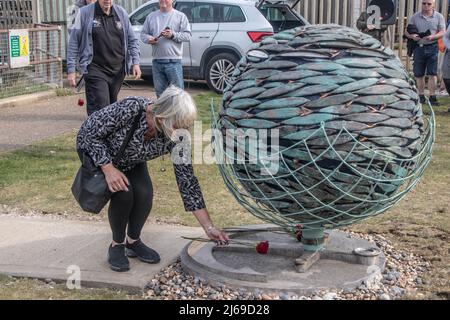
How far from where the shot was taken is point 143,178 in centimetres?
479

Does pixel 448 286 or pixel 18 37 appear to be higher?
pixel 18 37

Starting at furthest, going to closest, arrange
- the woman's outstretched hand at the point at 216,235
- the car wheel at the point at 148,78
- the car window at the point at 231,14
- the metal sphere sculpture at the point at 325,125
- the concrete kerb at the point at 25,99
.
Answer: the car wheel at the point at 148,78
the car window at the point at 231,14
the concrete kerb at the point at 25,99
the woman's outstretched hand at the point at 216,235
the metal sphere sculpture at the point at 325,125

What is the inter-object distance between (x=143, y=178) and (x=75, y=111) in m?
7.71

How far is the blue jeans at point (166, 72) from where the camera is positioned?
955 centimetres

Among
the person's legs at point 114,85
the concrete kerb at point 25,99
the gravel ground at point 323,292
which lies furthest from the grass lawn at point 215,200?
the concrete kerb at point 25,99

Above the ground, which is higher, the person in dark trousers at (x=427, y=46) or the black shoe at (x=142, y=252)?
the person in dark trousers at (x=427, y=46)

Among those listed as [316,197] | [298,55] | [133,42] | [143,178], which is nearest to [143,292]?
[143,178]

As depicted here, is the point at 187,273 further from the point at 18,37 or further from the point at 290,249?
the point at 18,37

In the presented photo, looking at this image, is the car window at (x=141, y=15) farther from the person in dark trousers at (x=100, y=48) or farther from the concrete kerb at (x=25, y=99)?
the person in dark trousers at (x=100, y=48)

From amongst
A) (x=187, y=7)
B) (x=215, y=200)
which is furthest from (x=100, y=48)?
(x=187, y=7)

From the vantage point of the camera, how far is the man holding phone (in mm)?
9492

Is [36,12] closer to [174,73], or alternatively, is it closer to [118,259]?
[174,73]

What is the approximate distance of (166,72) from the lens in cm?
959

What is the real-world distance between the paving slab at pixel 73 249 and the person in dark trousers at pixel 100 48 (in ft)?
5.86
